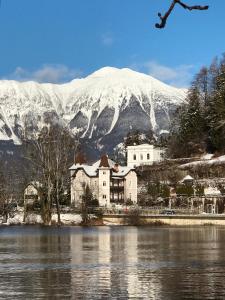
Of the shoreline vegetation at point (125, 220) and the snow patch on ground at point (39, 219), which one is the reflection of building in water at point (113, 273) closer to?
the shoreline vegetation at point (125, 220)

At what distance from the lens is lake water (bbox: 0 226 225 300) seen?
24859mm

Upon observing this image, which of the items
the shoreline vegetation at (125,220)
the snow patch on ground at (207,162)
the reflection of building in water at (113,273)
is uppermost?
the snow patch on ground at (207,162)

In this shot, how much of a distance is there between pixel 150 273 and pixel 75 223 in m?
69.6

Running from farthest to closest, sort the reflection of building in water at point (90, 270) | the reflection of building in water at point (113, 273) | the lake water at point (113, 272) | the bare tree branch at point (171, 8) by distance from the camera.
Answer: the reflection of building in water at point (90, 270) → the reflection of building in water at point (113, 273) → the lake water at point (113, 272) → the bare tree branch at point (171, 8)

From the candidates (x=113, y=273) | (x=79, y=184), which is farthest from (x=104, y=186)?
(x=113, y=273)

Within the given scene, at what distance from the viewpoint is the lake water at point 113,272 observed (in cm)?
2486

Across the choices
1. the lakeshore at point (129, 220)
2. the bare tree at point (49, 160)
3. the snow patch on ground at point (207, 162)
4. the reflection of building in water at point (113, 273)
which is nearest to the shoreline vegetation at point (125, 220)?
the lakeshore at point (129, 220)

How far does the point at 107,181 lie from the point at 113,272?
104443 millimetres

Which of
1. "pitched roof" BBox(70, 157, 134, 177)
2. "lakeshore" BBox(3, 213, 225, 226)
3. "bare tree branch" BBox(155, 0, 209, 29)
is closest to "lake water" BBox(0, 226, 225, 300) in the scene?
"bare tree branch" BBox(155, 0, 209, 29)

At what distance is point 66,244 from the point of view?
54.5 meters

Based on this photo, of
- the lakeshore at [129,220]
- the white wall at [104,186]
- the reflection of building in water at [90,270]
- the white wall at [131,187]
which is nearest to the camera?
the reflection of building in water at [90,270]

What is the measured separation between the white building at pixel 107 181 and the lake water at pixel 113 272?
273ft

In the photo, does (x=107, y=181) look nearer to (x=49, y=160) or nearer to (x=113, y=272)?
(x=49, y=160)

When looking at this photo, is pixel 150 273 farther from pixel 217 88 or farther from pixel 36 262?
pixel 217 88
